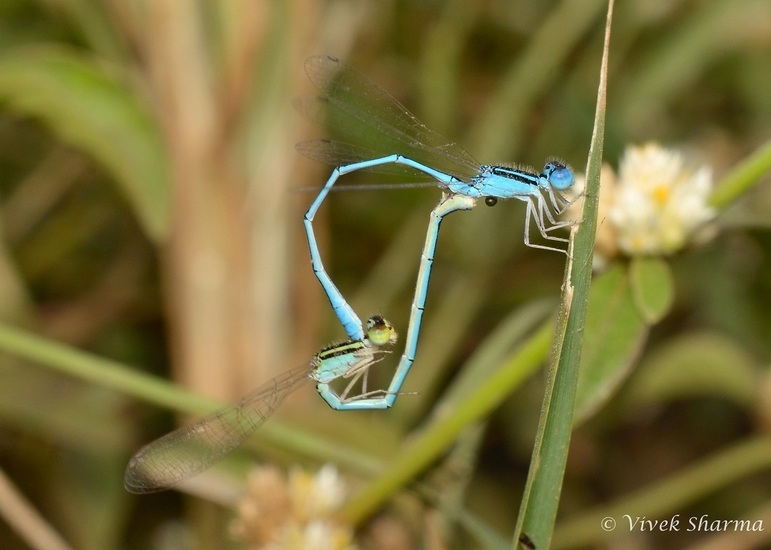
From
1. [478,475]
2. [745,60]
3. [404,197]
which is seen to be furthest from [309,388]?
[745,60]

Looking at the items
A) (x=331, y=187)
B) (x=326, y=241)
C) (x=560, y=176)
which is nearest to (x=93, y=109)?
(x=331, y=187)

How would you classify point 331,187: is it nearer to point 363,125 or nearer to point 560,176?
point 363,125

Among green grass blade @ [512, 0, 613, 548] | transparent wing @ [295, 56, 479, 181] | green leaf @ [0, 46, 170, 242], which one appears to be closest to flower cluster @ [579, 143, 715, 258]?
transparent wing @ [295, 56, 479, 181]

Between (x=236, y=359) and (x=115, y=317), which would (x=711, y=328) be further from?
(x=115, y=317)

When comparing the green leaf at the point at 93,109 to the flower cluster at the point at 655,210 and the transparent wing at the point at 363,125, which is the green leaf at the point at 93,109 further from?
the flower cluster at the point at 655,210

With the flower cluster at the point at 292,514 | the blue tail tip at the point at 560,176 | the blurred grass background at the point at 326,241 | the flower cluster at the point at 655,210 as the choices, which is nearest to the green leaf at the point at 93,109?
the blurred grass background at the point at 326,241

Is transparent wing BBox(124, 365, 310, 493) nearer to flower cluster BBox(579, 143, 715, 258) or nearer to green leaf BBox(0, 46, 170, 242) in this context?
green leaf BBox(0, 46, 170, 242)

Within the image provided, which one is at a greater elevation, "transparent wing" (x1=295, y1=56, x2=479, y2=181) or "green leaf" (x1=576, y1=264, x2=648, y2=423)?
"transparent wing" (x1=295, y1=56, x2=479, y2=181)
